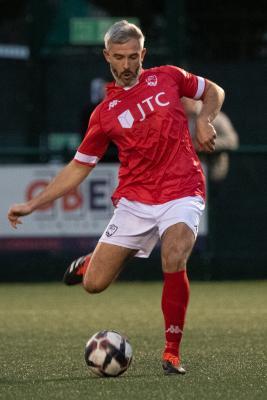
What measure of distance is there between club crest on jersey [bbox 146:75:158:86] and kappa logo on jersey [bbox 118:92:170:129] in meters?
0.09

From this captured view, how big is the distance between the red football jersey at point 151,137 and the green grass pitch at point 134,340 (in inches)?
41.6

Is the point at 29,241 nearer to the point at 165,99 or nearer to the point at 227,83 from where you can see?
the point at 227,83

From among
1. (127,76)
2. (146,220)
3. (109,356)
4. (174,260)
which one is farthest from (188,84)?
(109,356)

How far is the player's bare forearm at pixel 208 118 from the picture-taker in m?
7.07

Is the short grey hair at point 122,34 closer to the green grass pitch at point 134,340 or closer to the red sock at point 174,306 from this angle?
the red sock at point 174,306

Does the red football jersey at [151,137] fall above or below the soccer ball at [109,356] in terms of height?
above

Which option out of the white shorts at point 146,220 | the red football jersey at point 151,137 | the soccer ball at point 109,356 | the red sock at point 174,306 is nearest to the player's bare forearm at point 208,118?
the red football jersey at point 151,137

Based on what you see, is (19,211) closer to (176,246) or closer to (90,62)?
(176,246)

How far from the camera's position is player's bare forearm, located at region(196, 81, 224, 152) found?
23.2ft

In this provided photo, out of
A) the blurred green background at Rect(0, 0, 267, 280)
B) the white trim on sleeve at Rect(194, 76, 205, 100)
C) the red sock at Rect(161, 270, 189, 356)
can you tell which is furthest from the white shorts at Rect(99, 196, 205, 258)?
the blurred green background at Rect(0, 0, 267, 280)

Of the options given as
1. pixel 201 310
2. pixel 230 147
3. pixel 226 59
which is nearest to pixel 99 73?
pixel 226 59

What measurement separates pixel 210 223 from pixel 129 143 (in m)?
7.25

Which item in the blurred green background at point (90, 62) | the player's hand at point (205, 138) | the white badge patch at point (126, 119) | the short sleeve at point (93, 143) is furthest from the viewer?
the blurred green background at point (90, 62)

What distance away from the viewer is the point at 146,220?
296 inches
